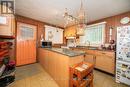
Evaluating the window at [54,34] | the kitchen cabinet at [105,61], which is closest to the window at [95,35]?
the kitchen cabinet at [105,61]

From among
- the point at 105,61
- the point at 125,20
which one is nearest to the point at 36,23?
the point at 105,61

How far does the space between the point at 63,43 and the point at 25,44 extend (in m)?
2.54

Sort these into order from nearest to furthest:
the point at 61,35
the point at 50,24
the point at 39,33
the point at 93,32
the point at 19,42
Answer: the point at 19,42
the point at 93,32
the point at 39,33
the point at 50,24
the point at 61,35

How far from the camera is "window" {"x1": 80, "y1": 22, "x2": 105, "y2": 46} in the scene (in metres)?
3.80

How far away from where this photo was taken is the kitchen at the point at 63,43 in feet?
6.26

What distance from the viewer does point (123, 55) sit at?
2.29m

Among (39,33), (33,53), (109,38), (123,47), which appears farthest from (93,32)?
(33,53)

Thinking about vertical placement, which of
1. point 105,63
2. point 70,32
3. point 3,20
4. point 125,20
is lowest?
point 105,63

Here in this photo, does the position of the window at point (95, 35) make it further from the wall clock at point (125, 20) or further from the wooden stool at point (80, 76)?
the wooden stool at point (80, 76)

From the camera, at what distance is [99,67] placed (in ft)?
10.7

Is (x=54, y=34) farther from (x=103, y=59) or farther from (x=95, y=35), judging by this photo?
(x=103, y=59)

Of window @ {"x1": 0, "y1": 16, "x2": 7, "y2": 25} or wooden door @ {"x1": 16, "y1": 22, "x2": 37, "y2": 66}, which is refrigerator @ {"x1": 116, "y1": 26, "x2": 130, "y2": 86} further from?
wooden door @ {"x1": 16, "y1": 22, "x2": 37, "y2": 66}

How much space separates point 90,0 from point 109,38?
6.46 feet

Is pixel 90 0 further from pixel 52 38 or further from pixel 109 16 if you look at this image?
pixel 52 38
